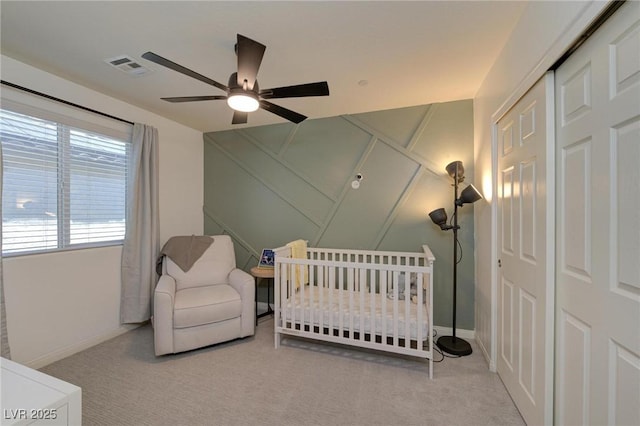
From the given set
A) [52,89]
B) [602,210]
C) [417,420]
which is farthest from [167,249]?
[602,210]

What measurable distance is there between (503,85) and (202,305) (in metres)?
2.99

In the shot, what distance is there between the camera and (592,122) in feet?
3.60

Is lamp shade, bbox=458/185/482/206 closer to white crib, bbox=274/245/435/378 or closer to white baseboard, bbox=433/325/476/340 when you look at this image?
white crib, bbox=274/245/435/378

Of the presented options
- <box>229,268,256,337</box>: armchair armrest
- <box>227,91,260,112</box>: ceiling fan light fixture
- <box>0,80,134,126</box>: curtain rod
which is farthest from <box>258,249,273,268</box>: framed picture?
<box>0,80,134,126</box>: curtain rod

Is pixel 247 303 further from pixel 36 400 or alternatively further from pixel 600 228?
pixel 600 228

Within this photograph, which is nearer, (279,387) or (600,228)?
(600,228)

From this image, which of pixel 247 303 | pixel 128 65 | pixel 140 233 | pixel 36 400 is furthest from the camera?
pixel 140 233

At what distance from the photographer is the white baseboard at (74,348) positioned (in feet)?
7.01

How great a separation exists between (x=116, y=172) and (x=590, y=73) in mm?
3717

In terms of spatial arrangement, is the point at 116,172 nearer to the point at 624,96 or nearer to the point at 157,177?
the point at 157,177

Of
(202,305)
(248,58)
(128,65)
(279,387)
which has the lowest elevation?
(279,387)

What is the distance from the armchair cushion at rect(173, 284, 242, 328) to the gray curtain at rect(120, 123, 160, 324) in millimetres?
501

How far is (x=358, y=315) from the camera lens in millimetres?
2260

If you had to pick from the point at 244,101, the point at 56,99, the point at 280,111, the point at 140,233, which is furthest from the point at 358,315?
the point at 56,99
